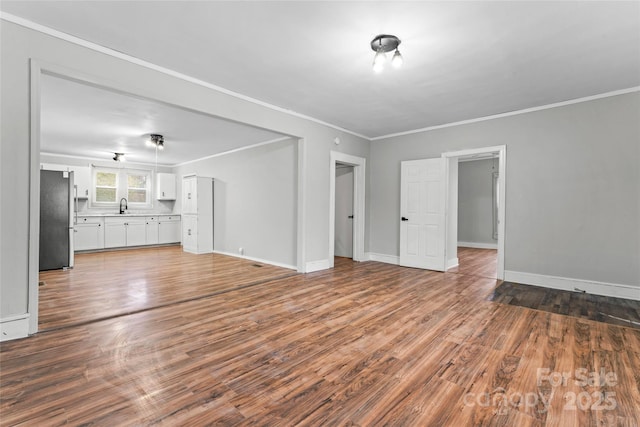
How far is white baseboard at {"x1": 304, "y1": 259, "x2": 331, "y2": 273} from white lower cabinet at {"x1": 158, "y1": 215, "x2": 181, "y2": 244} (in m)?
5.98

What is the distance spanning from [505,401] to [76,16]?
14.0 feet

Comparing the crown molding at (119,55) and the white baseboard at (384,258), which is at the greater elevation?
the crown molding at (119,55)

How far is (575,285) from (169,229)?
975cm

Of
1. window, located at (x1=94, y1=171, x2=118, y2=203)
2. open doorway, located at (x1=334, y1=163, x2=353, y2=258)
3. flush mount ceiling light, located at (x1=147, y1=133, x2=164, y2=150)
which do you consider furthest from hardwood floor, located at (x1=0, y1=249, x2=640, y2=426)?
window, located at (x1=94, y1=171, x2=118, y2=203)

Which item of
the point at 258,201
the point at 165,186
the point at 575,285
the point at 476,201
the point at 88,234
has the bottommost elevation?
the point at 575,285

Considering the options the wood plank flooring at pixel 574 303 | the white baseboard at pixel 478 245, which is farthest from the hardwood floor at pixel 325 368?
the white baseboard at pixel 478 245

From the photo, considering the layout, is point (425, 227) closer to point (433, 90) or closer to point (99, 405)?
point (433, 90)

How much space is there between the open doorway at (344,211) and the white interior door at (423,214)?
4.00ft

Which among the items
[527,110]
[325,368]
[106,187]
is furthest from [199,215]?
[527,110]

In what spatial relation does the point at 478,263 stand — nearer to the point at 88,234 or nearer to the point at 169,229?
the point at 169,229

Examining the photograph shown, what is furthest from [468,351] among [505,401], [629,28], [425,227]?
[425,227]

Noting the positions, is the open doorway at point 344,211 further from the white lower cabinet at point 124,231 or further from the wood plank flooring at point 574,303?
the white lower cabinet at point 124,231

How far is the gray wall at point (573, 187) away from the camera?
3.79 meters

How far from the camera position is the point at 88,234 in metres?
7.44
